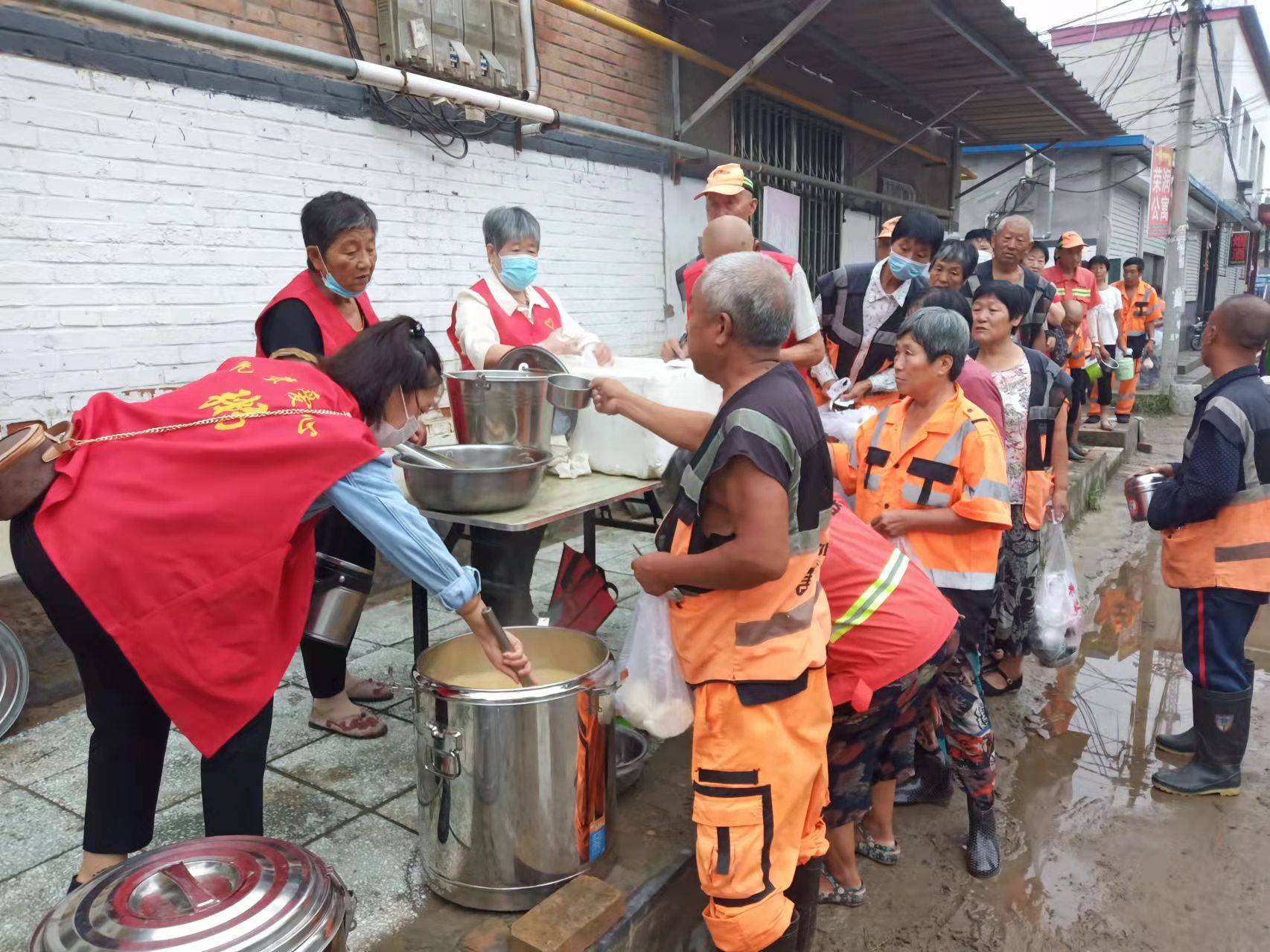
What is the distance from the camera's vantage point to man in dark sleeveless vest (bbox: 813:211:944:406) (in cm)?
394

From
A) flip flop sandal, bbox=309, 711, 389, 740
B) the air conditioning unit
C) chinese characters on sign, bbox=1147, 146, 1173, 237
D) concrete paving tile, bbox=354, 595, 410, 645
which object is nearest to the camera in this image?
flip flop sandal, bbox=309, 711, 389, 740

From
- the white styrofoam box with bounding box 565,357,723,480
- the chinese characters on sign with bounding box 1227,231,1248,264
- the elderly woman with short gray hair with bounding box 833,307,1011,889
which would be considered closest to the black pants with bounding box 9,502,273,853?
the white styrofoam box with bounding box 565,357,723,480

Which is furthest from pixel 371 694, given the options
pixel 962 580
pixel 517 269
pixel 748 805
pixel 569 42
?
pixel 569 42

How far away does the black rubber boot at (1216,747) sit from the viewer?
3.31m

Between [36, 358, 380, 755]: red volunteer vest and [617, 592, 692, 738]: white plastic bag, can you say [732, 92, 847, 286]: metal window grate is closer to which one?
[617, 592, 692, 738]: white plastic bag

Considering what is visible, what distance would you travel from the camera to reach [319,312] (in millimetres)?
3047

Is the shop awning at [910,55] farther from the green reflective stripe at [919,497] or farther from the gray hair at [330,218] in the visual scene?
the green reflective stripe at [919,497]

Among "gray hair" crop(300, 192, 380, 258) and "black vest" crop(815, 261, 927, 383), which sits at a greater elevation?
"gray hair" crop(300, 192, 380, 258)

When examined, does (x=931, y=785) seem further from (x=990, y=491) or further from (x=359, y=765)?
(x=359, y=765)

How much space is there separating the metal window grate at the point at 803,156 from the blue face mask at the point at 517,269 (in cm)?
464

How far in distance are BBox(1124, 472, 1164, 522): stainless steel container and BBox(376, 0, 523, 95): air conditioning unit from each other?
402 centimetres

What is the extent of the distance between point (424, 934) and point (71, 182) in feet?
10.4

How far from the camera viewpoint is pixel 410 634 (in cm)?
442

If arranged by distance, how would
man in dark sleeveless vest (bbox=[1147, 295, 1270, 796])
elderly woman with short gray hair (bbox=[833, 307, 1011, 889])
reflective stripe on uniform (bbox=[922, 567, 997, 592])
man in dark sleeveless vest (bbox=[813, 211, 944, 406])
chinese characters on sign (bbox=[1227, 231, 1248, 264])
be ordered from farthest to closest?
1. chinese characters on sign (bbox=[1227, 231, 1248, 264])
2. man in dark sleeveless vest (bbox=[813, 211, 944, 406])
3. man in dark sleeveless vest (bbox=[1147, 295, 1270, 796])
4. reflective stripe on uniform (bbox=[922, 567, 997, 592])
5. elderly woman with short gray hair (bbox=[833, 307, 1011, 889])
